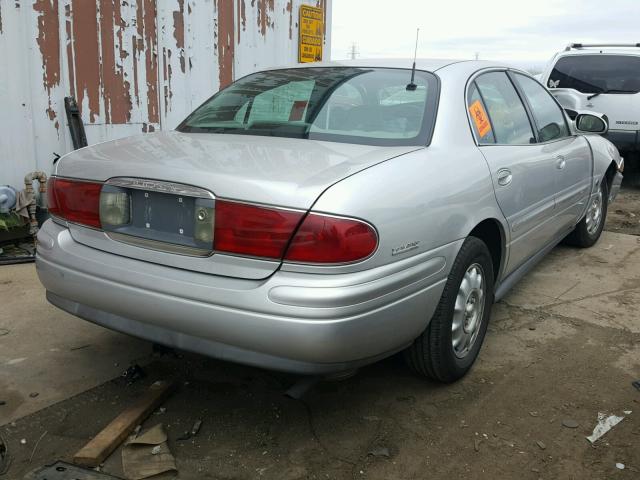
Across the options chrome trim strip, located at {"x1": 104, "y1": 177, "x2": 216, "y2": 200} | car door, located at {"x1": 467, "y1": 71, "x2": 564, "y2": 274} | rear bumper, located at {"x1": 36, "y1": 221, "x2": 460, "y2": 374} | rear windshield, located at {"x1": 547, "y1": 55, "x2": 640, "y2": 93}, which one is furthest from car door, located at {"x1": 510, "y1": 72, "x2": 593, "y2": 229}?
rear windshield, located at {"x1": 547, "y1": 55, "x2": 640, "y2": 93}

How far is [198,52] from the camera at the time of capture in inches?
255

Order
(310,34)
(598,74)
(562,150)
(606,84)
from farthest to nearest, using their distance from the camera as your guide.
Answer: (598,74), (606,84), (310,34), (562,150)

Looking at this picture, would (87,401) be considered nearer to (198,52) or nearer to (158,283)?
(158,283)

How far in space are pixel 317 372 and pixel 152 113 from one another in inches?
181

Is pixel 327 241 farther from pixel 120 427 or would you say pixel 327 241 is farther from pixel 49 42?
pixel 49 42

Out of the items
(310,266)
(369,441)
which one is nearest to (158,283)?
(310,266)

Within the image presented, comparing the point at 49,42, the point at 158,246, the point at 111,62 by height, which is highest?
the point at 49,42

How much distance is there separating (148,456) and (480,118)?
2219 mm

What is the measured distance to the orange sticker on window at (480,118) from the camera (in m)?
3.11

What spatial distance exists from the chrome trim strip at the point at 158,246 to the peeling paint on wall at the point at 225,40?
4607 mm

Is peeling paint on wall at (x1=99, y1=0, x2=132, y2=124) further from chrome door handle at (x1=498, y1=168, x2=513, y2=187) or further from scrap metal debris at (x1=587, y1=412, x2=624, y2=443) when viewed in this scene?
scrap metal debris at (x1=587, y1=412, x2=624, y2=443)

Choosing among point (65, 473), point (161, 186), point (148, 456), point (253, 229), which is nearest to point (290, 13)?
point (161, 186)

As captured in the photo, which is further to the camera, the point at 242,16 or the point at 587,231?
the point at 242,16

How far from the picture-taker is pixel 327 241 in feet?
6.92
